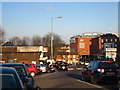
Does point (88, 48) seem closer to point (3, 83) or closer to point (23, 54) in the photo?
point (23, 54)

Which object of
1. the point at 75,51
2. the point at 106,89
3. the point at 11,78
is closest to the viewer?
the point at 11,78

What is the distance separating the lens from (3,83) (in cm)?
621

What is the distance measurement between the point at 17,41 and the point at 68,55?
74.4ft

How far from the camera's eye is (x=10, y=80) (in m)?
6.12

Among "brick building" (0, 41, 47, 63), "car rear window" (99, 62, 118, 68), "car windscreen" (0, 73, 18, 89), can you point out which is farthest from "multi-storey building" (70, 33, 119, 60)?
"car windscreen" (0, 73, 18, 89)

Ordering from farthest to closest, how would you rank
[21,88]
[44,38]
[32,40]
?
[32,40] < [44,38] < [21,88]

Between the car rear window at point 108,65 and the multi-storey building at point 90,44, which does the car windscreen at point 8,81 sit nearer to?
the car rear window at point 108,65

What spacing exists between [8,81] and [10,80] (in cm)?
7

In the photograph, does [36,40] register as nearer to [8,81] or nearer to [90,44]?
[90,44]

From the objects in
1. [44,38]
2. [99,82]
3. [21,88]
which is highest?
[44,38]

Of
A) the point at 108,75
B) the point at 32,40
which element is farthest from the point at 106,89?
the point at 32,40

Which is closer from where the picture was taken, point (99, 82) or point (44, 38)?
point (99, 82)

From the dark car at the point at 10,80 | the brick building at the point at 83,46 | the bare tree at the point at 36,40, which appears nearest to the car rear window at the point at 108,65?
the dark car at the point at 10,80

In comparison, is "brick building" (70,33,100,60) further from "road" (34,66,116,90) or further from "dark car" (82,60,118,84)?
"dark car" (82,60,118,84)
